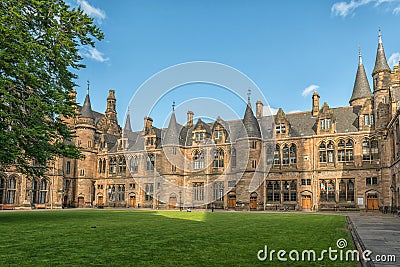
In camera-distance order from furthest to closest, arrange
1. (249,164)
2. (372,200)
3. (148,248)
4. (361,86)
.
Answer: (361,86)
(249,164)
(372,200)
(148,248)

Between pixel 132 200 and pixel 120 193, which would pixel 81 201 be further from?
pixel 132 200

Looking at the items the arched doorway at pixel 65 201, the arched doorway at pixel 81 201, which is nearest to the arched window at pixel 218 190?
the arched doorway at pixel 81 201

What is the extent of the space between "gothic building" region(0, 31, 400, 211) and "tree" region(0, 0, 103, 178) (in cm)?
2612

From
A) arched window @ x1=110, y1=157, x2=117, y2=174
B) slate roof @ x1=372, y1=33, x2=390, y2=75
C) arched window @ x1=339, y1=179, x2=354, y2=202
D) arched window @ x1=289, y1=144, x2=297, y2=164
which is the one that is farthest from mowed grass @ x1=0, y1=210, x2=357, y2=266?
arched window @ x1=110, y1=157, x2=117, y2=174

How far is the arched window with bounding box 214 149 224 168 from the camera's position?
47719mm

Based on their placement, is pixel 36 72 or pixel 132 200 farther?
pixel 132 200

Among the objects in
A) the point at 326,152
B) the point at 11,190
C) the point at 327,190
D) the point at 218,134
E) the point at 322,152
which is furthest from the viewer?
the point at 218,134

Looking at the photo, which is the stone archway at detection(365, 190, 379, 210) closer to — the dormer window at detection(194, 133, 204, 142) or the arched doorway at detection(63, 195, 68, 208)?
the dormer window at detection(194, 133, 204, 142)

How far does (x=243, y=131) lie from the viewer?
44812 millimetres

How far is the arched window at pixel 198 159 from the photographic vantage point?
49.2m

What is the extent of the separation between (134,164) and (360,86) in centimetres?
3377

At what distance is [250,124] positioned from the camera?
44594 mm

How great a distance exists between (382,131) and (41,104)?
3346 centimetres

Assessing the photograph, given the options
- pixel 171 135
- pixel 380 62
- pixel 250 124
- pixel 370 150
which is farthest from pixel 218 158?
pixel 380 62
